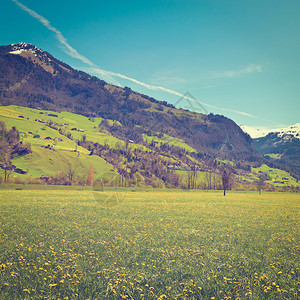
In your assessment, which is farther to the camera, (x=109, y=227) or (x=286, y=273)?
(x=109, y=227)

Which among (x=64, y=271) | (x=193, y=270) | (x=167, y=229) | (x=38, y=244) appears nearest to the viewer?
(x=64, y=271)

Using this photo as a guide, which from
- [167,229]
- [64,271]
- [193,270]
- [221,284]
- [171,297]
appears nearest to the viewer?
[171,297]

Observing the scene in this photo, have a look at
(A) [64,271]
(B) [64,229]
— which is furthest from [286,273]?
(B) [64,229]

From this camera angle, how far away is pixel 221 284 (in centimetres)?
933

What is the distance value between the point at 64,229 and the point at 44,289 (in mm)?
11135

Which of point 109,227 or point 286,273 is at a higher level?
point 286,273

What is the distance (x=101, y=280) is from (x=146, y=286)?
2.08 metres

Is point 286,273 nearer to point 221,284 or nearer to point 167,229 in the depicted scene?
point 221,284

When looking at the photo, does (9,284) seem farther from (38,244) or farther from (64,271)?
(38,244)

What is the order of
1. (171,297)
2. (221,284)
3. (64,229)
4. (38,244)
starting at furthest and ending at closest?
(64,229) → (38,244) → (221,284) → (171,297)

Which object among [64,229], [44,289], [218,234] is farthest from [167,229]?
[44,289]

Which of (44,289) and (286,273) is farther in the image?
(286,273)

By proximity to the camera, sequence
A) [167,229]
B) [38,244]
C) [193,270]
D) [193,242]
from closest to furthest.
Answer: [193,270]
[38,244]
[193,242]
[167,229]

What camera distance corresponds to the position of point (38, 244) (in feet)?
47.1
